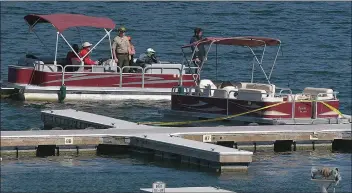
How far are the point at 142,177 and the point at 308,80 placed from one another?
19.8m

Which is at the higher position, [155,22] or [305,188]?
[155,22]

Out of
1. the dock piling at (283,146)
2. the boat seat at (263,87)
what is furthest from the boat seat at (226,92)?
the dock piling at (283,146)

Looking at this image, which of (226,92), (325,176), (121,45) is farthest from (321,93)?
(325,176)

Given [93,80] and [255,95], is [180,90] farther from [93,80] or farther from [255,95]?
[93,80]

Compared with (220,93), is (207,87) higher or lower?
higher

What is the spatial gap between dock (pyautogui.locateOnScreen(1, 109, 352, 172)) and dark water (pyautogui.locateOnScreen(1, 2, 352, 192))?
1.23 ft

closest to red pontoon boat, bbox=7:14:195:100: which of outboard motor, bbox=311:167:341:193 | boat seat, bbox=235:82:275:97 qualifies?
boat seat, bbox=235:82:275:97

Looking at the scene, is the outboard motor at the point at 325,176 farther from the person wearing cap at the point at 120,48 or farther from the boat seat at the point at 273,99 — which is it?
the person wearing cap at the point at 120,48

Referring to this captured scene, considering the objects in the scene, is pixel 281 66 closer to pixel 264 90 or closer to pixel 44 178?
pixel 264 90

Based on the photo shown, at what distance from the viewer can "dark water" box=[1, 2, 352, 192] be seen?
23.6 m

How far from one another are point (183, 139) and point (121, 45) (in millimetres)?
9243

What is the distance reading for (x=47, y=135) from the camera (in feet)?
84.2

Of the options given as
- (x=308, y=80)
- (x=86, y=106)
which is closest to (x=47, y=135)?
(x=86, y=106)

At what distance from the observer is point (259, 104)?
93.3 feet
